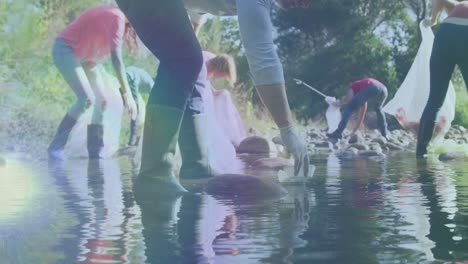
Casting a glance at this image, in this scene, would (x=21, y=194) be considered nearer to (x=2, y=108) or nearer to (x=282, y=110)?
(x=282, y=110)

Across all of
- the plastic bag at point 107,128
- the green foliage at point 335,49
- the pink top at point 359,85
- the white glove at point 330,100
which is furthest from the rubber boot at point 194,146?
the green foliage at point 335,49

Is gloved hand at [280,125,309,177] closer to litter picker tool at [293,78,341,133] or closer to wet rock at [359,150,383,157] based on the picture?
wet rock at [359,150,383,157]

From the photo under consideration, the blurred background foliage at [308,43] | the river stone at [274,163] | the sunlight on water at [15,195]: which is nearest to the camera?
the sunlight on water at [15,195]

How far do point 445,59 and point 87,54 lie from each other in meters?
1.52

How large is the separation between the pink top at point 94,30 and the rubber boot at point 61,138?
0.28m

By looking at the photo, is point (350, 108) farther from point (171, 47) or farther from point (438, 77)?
point (171, 47)

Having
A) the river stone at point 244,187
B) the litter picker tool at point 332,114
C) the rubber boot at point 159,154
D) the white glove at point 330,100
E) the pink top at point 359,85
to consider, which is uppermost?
the pink top at point 359,85

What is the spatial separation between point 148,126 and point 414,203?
1.60ft

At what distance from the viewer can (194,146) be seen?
1.87 meters

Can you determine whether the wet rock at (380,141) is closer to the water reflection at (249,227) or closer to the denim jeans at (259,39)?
the water reflection at (249,227)

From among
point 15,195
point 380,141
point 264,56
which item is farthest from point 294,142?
point 380,141

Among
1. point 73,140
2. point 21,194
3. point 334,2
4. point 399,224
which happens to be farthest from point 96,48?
point 334,2

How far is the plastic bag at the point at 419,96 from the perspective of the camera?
430 centimetres

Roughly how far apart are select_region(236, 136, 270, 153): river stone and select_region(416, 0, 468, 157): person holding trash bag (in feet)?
3.70
